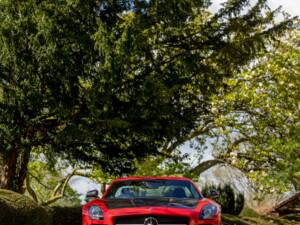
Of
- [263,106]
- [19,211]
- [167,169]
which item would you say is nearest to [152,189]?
[19,211]

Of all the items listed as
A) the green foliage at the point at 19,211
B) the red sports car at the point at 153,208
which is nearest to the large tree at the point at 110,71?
the green foliage at the point at 19,211

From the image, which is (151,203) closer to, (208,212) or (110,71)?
(208,212)

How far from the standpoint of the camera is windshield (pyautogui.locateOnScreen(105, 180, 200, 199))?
880 centimetres

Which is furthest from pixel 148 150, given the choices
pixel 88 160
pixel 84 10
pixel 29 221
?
pixel 29 221

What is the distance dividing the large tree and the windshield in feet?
15.0

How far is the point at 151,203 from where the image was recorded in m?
7.73

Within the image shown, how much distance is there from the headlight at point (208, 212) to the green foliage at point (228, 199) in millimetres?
15701

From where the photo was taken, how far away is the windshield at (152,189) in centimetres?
880

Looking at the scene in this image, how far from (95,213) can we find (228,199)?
16.8m

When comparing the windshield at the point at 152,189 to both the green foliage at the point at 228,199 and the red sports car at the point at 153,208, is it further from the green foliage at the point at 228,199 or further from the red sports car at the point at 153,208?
the green foliage at the point at 228,199

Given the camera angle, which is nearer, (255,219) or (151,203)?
(151,203)

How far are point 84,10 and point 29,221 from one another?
20.6 ft

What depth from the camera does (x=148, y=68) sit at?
15711 mm

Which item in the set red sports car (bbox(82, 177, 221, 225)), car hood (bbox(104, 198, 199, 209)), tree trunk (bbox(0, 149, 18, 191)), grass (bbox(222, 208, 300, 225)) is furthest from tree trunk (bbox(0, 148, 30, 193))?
car hood (bbox(104, 198, 199, 209))
